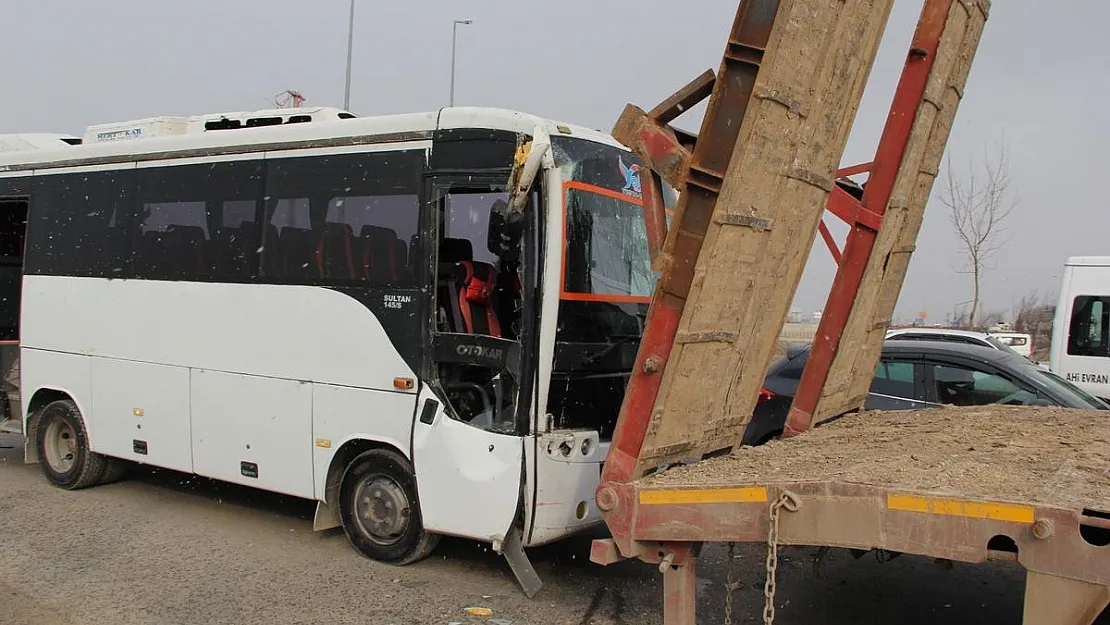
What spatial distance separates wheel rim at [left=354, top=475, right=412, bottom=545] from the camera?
6.56 m

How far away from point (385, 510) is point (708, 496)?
10.6 feet

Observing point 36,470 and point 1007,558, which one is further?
point 36,470

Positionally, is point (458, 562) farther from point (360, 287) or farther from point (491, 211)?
point (491, 211)

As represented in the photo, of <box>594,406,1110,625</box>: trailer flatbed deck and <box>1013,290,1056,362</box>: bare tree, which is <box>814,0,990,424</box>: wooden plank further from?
<box>1013,290,1056,362</box>: bare tree

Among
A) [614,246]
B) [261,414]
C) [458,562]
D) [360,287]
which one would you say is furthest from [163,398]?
[614,246]

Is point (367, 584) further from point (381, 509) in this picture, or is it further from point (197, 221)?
point (197, 221)

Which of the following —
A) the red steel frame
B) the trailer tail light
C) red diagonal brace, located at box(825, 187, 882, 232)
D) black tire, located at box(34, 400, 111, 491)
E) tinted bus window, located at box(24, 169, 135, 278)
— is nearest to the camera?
the red steel frame

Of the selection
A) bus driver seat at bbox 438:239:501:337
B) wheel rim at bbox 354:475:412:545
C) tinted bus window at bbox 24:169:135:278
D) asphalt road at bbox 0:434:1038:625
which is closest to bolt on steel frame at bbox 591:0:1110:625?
asphalt road at bbox 0:434:1038:625

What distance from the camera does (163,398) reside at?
7.98m

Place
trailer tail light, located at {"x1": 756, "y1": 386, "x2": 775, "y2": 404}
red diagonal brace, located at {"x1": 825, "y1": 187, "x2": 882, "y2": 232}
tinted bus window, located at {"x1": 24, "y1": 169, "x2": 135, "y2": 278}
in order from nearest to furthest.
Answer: red diagonal brace, located at {"x1": 825, "y1": 187, "x2": 882, "y2": 232} < tinted bus window, located at {"x1": 24, "y1": 169, "x2": 135, "y2": 278} < trailer tail light, located at {"x1": 756, "y1": 386, "x2": 775, "y2": 404}

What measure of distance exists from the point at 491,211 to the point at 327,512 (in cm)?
277

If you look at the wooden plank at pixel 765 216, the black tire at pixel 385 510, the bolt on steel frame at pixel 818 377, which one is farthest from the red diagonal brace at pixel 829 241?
the black tire at pixel 385 510

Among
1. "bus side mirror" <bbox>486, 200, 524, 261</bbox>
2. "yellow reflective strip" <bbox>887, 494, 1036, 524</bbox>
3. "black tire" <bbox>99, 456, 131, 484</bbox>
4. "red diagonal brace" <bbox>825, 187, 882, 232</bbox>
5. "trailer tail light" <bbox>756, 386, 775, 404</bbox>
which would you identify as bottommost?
"black tire" <bbox>99, 456, 131, 484</bbox>

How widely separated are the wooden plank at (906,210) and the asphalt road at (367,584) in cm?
126
